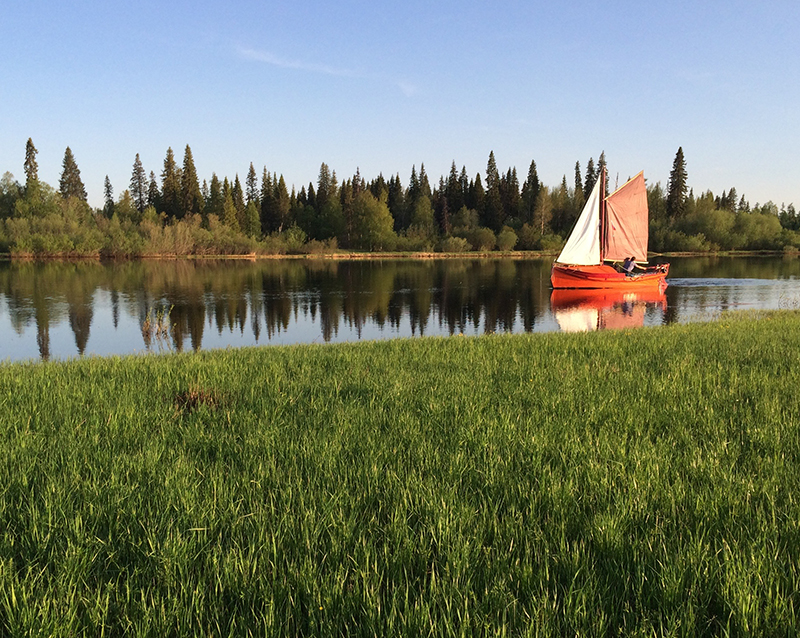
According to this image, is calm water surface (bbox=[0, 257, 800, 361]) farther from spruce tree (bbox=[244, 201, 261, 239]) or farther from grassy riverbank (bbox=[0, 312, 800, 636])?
spruce tree (bbox=[244, 201, 261, 239])

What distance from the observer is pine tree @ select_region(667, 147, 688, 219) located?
98312mm

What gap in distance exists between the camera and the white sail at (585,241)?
4025cm

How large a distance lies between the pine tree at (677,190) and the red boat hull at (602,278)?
68.0 meters

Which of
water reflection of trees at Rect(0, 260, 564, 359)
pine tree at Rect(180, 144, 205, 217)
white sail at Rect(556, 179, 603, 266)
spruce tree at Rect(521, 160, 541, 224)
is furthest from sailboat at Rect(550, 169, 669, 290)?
pine tree at Rect(180, 144, 205, 217)

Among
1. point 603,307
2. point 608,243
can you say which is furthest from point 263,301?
point 608,243

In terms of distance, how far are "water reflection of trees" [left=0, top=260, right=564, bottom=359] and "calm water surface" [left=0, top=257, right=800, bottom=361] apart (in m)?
0.08

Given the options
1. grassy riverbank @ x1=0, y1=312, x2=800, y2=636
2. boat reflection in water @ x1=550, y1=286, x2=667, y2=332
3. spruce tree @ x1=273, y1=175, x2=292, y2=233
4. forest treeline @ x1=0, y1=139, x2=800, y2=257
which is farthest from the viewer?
spruce tree @ x1=273, y1=175, x2=292, y2=233

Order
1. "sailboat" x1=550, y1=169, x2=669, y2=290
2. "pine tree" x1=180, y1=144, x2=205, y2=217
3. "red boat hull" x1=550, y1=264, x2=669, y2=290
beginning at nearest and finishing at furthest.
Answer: "red boat hull" x1=550, y1=264, x2=669, y2=290
"sailboat" x1=550, y1=169, x2=669, y2=290
"pine tree" x1=180, y1=144, x2=205, y2=217

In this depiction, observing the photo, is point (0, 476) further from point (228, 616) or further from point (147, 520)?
point (228, 616)

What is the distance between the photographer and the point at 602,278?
1572 inches

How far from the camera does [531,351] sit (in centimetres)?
958

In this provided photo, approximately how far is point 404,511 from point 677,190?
369ft

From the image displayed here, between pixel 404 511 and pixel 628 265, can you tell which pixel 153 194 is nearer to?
pixel 628 265

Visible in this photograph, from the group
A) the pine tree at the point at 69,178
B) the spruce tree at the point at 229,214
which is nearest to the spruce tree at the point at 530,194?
the spruce tree at the point at 229,214
